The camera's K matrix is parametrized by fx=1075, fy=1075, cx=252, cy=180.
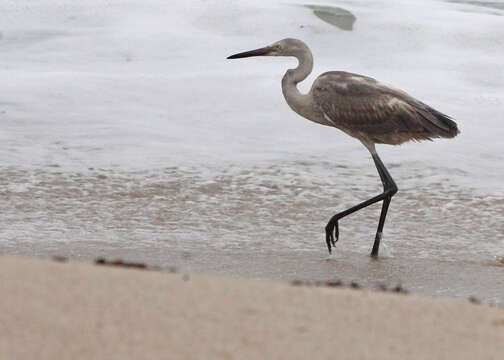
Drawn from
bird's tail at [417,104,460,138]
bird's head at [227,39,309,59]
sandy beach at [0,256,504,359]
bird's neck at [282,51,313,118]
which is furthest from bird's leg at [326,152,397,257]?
sandy beach at [0,256,504,359]

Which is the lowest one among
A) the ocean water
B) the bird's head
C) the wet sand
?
the ocean water

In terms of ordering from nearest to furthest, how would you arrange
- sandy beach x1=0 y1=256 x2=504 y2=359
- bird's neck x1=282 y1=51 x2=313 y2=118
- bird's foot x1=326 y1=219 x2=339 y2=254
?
sandy beach x1=0 y1=256 x2=504 y2=359
bird's foot x1=326 y1=219 x2=339 y2=254
bird's neck x1=282 y1=51 x2=313 y2=118

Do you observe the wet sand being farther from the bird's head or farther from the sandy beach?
the sandy beach

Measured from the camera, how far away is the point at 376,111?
759 cm

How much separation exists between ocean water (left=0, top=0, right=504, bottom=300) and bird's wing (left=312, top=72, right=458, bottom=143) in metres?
0.76

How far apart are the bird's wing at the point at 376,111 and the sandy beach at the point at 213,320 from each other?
364 centimetres

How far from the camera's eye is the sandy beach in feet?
10.2

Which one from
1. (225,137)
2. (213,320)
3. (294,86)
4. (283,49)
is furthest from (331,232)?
(213,320)

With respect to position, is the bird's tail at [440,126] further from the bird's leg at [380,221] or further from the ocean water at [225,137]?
the ocean water at [225,137]

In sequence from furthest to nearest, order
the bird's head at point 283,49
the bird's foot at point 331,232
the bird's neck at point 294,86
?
the bird's head at point 283,49
the bird's neck at point 294,86
the bird's foot at point 331,232

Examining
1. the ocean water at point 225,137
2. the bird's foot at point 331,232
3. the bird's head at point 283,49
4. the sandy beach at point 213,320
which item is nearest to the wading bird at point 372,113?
the bird's foot at point 331,232

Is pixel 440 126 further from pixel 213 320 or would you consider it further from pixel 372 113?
pixel 213 320

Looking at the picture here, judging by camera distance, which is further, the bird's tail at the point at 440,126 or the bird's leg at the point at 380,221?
the bird's tail at the point at 440,126

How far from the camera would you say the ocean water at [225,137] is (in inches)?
298
